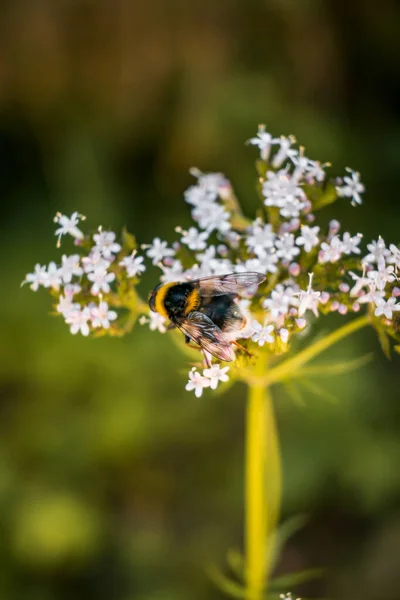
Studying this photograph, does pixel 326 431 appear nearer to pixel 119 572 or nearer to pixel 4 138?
pixel 119 572

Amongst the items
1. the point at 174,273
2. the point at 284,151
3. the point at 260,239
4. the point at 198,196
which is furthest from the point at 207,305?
the point at 284,151

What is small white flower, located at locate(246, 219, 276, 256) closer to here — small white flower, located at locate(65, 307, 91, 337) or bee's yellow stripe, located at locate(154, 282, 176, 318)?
bee's yellow stripe, located at locate(154, 282, 176, 318)

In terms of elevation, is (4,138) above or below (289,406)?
above

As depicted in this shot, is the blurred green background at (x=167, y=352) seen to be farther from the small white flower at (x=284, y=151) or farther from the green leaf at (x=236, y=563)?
the small white flower at (x=284, y=151)

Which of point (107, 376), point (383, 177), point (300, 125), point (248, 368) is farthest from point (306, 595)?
point (300, 125)

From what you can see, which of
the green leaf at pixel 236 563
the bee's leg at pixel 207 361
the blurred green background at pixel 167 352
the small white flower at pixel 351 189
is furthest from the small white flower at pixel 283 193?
the blurred green background at pixel 167 352

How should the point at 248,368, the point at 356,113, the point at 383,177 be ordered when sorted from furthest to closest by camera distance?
1. the point at 356,113
2. the point at 383,177
3. the point at 248,368
